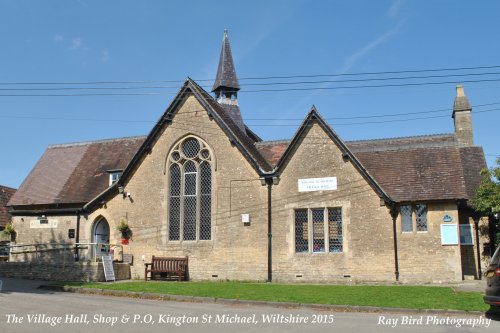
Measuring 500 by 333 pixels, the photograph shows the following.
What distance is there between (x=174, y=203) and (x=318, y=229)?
747 centimetres

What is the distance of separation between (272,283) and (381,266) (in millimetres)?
4730

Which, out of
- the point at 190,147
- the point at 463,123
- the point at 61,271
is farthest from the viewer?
the point at 463,123

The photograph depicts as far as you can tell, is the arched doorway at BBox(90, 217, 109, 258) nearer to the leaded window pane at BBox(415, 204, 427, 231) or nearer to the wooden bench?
the wooden bench

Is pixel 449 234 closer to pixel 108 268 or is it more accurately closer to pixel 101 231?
pixel 108 268

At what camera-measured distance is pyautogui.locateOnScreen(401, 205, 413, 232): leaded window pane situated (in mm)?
21562

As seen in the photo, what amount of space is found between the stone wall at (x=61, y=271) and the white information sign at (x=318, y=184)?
31.6 feet

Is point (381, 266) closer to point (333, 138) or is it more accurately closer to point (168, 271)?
point (333, 138)

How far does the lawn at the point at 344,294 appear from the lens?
14.4 m

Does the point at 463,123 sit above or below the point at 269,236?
above

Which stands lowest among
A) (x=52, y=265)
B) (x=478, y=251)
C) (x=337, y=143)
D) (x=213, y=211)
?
(x=52, y=265)

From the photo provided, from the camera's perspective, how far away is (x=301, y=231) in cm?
2305

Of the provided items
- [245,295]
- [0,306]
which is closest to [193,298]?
[245,295]

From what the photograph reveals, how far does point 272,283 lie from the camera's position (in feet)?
72.5

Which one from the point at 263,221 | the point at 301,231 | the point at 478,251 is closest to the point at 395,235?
the point at 301,231
